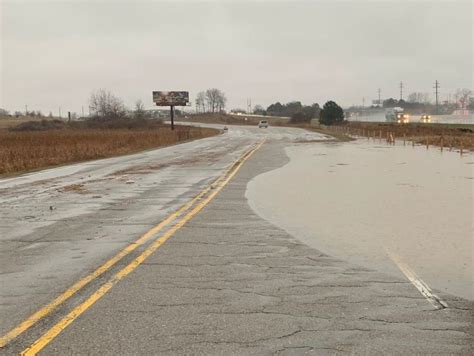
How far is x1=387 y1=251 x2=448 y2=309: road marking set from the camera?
15.9 feet

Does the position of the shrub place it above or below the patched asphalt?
above

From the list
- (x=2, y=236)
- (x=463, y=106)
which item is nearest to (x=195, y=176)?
(x=2, y=236)

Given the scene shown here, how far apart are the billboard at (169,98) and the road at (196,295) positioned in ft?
253

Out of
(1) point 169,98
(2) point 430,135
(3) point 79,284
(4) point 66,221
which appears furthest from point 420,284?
(1) point 169,98

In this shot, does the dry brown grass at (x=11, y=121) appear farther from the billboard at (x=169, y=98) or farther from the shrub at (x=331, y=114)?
the shrub at (x=331, y=114)

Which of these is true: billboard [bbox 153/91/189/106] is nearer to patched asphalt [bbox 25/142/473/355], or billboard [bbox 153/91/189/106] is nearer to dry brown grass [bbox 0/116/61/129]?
dry brown grass [bbox 0/116/61/129]

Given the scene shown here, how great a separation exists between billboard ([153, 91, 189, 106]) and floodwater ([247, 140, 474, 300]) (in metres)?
68.4

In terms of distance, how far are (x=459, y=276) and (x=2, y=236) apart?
22.9 feet

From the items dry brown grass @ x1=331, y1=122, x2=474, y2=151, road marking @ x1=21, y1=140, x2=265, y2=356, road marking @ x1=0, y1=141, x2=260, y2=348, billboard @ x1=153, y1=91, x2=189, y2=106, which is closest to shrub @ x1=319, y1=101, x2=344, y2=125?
dry brown grass @ x1=331, y1=122, x2=474, y2=151

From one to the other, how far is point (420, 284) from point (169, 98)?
82627mm

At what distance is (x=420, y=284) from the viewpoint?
545cm

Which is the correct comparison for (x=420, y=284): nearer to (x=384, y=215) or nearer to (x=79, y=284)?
(x=79, y=284)

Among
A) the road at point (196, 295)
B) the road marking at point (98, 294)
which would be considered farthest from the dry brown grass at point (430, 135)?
the road at point (196, 295)

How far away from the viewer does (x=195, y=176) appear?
18.1 meters
